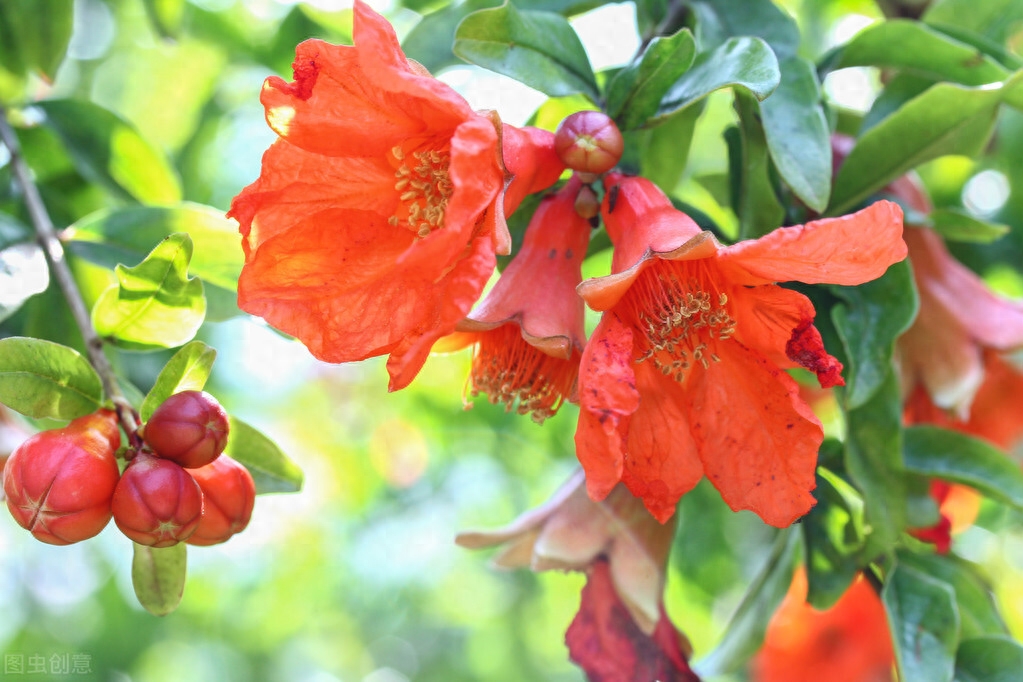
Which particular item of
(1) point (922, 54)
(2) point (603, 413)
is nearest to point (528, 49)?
(2) point (603, 413)

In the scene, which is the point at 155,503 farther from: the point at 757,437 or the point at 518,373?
the point at 757,437

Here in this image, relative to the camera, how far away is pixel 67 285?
122cm

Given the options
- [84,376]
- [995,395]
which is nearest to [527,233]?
[84,376]

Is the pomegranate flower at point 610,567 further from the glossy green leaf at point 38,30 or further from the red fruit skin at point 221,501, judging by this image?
the glossy green leaf at point 38,30

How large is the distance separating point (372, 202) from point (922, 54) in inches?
31.9

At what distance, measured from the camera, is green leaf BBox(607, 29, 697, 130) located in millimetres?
1104

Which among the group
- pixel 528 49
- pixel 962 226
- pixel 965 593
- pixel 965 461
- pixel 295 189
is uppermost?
pixel 528 49

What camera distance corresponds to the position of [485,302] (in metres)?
1.12

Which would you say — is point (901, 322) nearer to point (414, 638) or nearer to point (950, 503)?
point (950, 503)

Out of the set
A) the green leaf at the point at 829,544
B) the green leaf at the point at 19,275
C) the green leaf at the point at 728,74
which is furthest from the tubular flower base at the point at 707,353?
the green leaf at the point at 19,275

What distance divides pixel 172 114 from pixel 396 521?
156cm

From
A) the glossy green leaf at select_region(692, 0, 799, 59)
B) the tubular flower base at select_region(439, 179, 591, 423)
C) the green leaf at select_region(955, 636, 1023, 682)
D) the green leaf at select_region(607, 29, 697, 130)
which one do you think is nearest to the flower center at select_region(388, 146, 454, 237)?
the tubular flower base at select_region(439, 179, 591, 423)

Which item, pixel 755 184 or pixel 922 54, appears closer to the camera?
pixel 755 184

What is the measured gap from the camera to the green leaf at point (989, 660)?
1.25m
